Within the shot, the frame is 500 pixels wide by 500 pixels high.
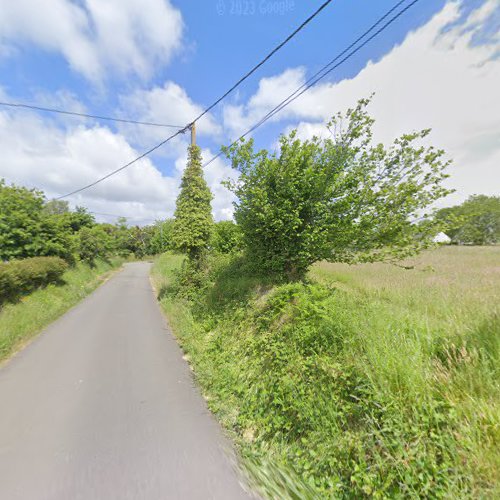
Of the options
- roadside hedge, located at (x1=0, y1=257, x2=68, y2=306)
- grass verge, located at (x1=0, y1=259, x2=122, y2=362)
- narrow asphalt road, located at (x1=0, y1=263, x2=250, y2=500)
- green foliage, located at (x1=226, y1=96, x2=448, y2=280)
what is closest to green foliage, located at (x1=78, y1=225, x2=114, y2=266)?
grass verge, located at (x1=0, y1=259, x2=122, y2=362)

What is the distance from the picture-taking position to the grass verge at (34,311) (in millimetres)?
4922

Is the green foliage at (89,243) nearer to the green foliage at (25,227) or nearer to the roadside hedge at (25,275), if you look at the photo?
the green foliage at (25,227)

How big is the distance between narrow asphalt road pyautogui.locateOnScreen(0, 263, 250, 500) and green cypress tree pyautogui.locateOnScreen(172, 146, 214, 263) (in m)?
3.69

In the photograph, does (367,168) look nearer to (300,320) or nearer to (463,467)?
(300,320)

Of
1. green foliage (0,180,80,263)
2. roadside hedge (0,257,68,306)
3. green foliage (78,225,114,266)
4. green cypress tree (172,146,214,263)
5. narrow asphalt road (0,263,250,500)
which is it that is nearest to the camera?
narrow asphalt road (0,263,250,500)

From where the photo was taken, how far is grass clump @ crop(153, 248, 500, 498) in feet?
5.20

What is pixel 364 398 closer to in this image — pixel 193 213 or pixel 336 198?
pixel 336 198

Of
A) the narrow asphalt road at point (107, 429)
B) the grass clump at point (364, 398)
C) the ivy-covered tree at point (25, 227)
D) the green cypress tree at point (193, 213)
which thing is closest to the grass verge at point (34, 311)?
the narrow asphalt road at point (107, 429)

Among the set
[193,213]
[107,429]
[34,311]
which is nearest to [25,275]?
[34,311]

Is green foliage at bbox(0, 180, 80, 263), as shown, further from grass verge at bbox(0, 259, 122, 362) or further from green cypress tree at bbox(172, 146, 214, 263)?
green cypress tree at bbox(172, 146, 214, 263)

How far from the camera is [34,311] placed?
6.55 metres

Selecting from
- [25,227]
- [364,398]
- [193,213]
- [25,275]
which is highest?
[25,227]

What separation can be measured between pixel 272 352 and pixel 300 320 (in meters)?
0.66

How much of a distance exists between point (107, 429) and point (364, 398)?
2979 mm
